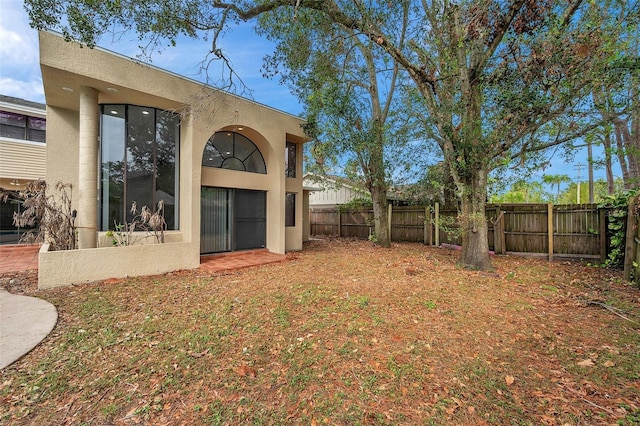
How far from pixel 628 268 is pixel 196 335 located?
8292 mm

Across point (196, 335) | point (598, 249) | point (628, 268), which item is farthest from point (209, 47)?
point (598, 249)

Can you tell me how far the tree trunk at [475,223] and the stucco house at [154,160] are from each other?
5563 millimetres

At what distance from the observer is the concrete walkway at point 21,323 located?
312cm

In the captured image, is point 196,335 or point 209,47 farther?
point 209,47

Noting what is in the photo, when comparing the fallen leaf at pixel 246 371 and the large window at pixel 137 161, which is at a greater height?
the large window at pixel 137 161

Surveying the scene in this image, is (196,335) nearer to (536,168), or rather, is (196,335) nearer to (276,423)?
(276,423)

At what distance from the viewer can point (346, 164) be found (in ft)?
33.8

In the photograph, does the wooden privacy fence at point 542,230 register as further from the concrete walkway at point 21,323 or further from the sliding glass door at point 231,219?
the concrete walkway at point 21,323

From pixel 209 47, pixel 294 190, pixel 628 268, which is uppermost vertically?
pixel 209 47

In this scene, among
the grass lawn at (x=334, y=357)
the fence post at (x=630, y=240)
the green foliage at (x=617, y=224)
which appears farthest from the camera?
the green foliage at (x=617, y=224)

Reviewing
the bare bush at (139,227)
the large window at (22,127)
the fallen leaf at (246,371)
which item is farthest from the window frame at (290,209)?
the large window at (22,127)

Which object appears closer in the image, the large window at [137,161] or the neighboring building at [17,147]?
the large window at [137,161]

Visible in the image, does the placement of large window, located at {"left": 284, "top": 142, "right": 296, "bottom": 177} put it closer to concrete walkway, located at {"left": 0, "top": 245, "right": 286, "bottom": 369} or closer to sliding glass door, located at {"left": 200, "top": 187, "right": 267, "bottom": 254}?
sliding glass door, located at {"left": 200, "top": 187, "right": 267, "bottom": 254}

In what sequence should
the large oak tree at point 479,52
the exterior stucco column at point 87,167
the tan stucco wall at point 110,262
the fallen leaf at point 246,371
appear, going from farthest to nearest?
1. the exterior stucco column at point 87,167
2. the tan stucco wall at point 110,262
3. the large oak tree at point 479,52
4. the fallen leaf at point 246,371
